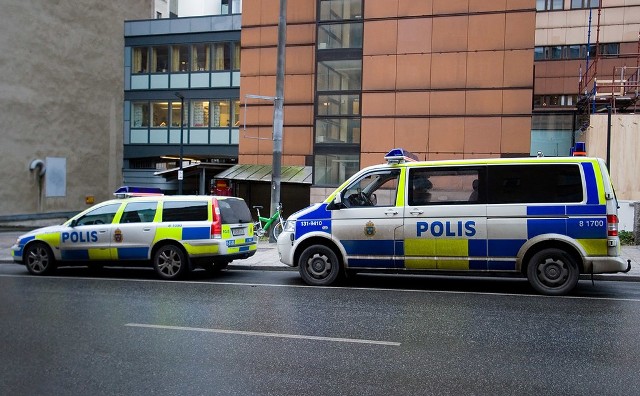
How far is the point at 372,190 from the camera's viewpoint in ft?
32.1

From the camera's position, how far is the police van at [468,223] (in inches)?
338

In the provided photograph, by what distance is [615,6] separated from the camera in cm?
3130

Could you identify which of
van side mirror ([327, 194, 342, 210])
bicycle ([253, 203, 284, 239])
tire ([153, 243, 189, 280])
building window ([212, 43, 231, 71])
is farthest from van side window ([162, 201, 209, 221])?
building window ([212, 43, 231, 71])

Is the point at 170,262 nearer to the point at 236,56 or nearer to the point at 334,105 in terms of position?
the point at 334,105

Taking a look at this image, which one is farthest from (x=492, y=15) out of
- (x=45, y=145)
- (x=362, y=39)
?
(x=45, y=145)

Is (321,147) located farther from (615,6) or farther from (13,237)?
(615,6)

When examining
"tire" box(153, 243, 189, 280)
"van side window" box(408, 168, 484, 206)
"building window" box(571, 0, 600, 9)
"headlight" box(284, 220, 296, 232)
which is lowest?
"tire" box(153, 243, 189, 280)

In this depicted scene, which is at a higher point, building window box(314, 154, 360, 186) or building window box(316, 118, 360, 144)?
building window box(316, 118, 360, 144)

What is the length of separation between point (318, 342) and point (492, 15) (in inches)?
714

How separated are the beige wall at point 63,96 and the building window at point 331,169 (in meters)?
15.2

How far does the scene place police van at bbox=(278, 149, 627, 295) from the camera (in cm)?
859

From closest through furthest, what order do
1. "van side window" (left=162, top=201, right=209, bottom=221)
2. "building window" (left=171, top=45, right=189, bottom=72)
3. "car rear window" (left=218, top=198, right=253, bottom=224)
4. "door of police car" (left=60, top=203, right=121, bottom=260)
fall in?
"van side window" (left=162, top=201, right=209, bottom=221), "car rear window" (left=218, top=198, right=253, bottom=224), "door of police car" (left=60, top=203, right=121, bottom=260), "building window" (left=171, top=45, right=189, bottom=72)

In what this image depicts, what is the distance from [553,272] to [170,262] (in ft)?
23.2

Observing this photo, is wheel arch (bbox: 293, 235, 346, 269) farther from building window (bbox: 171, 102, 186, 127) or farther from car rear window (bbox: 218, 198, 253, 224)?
building window (bbox: 171, 102, 186, 127)
